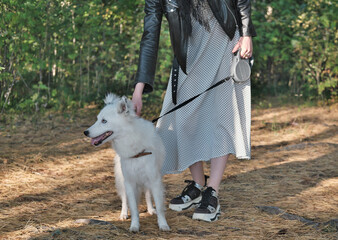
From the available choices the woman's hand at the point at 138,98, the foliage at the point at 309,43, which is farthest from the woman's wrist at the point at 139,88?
the foliage at the point at 309,43

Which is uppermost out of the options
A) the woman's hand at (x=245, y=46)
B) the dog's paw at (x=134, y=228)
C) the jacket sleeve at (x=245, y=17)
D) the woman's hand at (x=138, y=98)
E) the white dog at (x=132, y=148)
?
the jacket sleeve at (x=245, y=17)

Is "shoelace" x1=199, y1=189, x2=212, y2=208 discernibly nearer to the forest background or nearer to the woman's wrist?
the woman's wrist

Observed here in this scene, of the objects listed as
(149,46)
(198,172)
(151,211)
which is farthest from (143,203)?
(149,46)

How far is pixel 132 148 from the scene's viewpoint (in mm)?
3262

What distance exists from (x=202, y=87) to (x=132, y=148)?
767mm

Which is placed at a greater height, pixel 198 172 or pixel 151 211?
pixel 198 172

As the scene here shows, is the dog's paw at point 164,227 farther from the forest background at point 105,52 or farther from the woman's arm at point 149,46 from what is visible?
the forest background at point 105,52

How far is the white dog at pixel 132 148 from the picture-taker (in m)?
3.24

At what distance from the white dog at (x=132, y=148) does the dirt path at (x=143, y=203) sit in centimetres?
23

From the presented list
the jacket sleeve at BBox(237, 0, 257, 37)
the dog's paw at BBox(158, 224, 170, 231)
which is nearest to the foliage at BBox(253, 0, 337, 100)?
the jacket sleeve at BBox(237, 0, 257, 37)

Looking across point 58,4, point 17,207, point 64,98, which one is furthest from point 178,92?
point 64,98

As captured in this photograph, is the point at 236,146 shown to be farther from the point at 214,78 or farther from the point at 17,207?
the point at 17,207

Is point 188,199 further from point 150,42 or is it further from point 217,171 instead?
point 150,42

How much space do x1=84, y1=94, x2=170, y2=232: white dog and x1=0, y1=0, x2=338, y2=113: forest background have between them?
3.33 m
